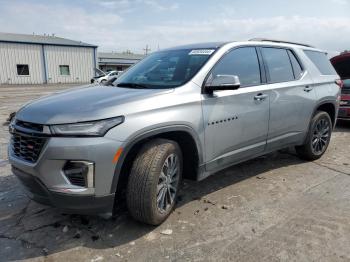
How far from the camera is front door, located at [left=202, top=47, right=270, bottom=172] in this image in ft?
11.7

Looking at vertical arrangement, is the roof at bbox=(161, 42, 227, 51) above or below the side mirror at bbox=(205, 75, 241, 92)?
above

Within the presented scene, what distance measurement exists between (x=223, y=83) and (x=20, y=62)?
3851 cm

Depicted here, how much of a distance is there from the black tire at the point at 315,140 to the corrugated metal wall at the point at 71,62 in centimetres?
3809

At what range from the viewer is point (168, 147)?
10.4 ft

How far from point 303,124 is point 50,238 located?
368 cm

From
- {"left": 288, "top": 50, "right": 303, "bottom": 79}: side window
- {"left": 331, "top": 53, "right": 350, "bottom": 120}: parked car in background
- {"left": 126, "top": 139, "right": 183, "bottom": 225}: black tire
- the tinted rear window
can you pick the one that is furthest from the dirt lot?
{"left": 331, "top": 53, "right": 350, "bottom": 120}: parked car in background

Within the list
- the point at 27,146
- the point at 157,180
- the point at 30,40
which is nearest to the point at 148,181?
the point at 157,180

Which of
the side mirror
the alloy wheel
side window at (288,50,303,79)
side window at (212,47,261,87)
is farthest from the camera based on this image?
side window at (288,50,303,79)

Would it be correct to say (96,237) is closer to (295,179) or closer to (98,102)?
(98,102)

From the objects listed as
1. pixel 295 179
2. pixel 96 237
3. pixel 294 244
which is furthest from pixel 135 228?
pixel 295 179

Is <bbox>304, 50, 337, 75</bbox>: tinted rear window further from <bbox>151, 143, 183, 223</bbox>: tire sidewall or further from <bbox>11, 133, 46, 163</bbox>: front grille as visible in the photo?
<bbox>11, 133, 46, 163</bbox>: front grille

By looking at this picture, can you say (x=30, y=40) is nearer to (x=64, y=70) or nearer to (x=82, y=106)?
(x=64, y=70)

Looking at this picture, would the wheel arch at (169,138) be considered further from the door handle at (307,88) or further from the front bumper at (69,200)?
the door handle at (307,88)

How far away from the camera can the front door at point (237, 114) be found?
3.56 meters
